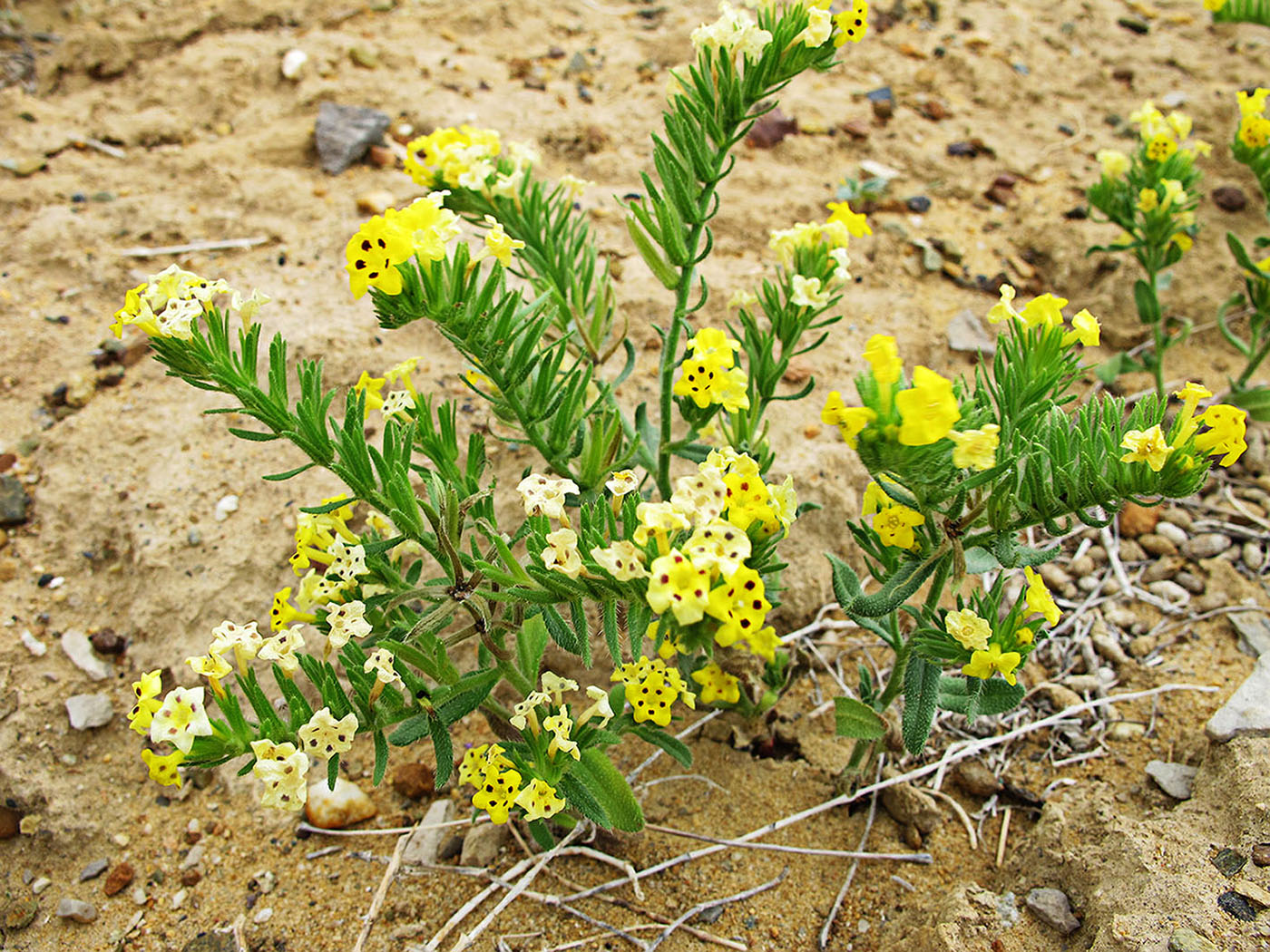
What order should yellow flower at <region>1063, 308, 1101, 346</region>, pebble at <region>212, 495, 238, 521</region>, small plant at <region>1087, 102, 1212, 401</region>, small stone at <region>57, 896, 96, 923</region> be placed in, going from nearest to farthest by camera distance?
yellow flower at <region>1063, 308, 1101, 346</region>
small stone at <region>57, 896, 96, 923</region>
pebble at <region>212, 495, 238, 521</region>
small plant at <region>1087, 102, 1212, 401</region>

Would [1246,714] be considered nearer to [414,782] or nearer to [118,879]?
[414,782]

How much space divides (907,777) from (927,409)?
147 centimetres

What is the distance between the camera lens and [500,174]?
9.05ft

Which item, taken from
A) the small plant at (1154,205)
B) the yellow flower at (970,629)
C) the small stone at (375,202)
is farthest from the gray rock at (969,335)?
the small stone at (375,202)

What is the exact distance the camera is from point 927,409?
1707 millimetres

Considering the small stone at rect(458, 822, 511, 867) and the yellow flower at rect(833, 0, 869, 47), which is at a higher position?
the yellow flower at rect(833, 0, 869, 47)

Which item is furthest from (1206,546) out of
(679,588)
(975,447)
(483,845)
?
(483,845)

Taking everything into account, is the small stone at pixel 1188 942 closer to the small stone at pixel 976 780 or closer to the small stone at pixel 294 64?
the small stone at pixel 976 780

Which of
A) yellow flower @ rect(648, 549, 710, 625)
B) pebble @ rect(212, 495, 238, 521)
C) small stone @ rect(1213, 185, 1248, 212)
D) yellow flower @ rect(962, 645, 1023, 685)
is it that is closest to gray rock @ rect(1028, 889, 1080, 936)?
yellow flower @ rect(962, 645, 1023, 685)

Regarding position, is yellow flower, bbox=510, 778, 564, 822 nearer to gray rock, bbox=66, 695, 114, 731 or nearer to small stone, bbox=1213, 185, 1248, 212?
gray rock, bbox=66, 695, 114, 731

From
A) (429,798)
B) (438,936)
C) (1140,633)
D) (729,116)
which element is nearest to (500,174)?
(729,116)

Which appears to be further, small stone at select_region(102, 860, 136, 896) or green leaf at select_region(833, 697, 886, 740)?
small stone at select_region(102, 860, 136, 896)

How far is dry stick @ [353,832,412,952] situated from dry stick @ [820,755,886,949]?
122cm

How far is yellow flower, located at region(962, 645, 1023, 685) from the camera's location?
2115 millimetres
